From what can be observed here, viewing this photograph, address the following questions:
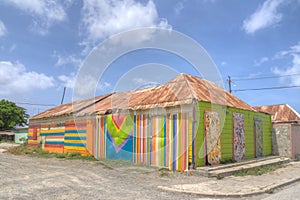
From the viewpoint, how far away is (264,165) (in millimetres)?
12914

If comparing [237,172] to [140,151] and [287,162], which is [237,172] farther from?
[287,162]

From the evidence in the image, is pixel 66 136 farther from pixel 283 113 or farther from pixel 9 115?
pixel 9 115

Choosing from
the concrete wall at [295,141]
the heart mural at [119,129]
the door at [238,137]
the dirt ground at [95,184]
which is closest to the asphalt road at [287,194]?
the dirt ground at [95,184]

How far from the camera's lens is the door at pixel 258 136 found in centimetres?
1582

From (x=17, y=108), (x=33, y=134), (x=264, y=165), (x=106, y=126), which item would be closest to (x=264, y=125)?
(x=264, y=165)

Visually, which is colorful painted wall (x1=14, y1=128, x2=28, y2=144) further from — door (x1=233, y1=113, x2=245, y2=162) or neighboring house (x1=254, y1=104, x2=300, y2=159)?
neighboring house (x1=254, y1=104, x2=300, y2=159)

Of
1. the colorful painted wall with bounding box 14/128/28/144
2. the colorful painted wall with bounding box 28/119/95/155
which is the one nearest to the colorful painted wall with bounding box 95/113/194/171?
the colorful painted wall with bounding box 28/119/95/155

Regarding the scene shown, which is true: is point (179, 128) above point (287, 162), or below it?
above

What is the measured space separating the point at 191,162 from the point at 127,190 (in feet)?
13.0

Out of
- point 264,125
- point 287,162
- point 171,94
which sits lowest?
point 287,162

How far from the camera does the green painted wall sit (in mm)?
11070

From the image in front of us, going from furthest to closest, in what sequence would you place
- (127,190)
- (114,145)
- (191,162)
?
(114,145), (191,162), (127,190)

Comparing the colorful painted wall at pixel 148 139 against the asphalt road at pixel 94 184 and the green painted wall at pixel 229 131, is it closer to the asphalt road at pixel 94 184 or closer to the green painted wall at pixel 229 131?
the green painted wall at pixel 229 131

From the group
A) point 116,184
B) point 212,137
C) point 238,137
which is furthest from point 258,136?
point 116,184
